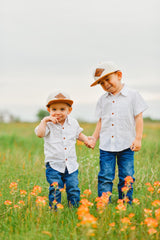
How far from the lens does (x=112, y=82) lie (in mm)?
3646

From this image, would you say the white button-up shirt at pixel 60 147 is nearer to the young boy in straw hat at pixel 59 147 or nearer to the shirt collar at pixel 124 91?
the young boy in straw hat at pixel 59 147

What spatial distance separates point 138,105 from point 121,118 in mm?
276

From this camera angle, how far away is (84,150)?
15.0 ft

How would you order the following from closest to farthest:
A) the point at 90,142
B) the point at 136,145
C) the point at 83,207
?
the point at 83,207 < the point at 136,145 < the point at 90,142

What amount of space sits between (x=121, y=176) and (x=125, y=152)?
34 cm

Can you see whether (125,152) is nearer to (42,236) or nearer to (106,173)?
(106,173)

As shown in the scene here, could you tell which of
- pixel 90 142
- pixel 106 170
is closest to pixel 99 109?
pixel 90 142

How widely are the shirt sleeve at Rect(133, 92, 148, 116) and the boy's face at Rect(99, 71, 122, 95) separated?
0.90 feet

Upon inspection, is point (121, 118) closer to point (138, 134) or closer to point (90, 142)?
point (138, 134)

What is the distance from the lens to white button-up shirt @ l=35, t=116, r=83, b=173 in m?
3.55

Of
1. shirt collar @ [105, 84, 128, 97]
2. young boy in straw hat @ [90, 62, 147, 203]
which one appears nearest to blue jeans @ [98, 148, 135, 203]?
A: young boy in straw hat @ [90, 62, 147, 203]

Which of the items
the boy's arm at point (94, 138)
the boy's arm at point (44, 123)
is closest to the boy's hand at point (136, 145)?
the boy's arm at point (94, 138)

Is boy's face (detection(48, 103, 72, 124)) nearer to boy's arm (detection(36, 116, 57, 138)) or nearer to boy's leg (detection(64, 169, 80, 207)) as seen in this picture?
boy's arm (detection(36, 116, 57, 138))

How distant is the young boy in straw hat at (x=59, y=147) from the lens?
3529 mm
